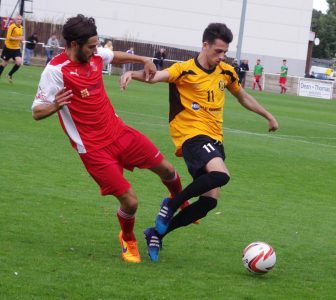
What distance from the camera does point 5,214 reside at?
8664 millimetres

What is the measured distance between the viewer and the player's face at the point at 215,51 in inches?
306

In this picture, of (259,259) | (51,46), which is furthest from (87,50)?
(51,46)

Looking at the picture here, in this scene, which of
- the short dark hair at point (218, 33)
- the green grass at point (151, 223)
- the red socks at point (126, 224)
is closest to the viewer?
the green grass at point (151, 223)

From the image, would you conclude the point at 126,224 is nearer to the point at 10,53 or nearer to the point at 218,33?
the point at 218,33

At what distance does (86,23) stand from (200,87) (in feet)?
4.61

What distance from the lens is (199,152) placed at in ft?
24.8

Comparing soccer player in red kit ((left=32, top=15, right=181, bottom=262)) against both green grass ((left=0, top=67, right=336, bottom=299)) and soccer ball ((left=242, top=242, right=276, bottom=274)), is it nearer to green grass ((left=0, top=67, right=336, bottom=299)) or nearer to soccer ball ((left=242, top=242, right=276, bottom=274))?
green grass ((left=0, top=67, right=336, bottom=299))

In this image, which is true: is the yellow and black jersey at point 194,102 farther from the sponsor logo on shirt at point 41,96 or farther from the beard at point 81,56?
the sponsor logo on shirt at point 41,96

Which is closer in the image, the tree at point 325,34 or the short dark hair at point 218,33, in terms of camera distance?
the short dark hair at point 218,33

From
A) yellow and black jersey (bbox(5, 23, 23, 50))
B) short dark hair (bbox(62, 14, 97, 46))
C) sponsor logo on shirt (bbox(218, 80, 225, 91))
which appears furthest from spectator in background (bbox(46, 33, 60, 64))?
short dark hair (bbox(62, 14, 97, 46))

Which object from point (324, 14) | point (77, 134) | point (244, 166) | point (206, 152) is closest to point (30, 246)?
point (77, 134)

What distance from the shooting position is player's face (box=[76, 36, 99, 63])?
6.92 metres

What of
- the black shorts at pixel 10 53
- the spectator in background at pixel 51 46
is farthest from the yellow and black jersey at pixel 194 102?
the spectator in background at pixel 51 46

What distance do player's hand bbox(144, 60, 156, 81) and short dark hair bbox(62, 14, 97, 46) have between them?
640 millimetres
